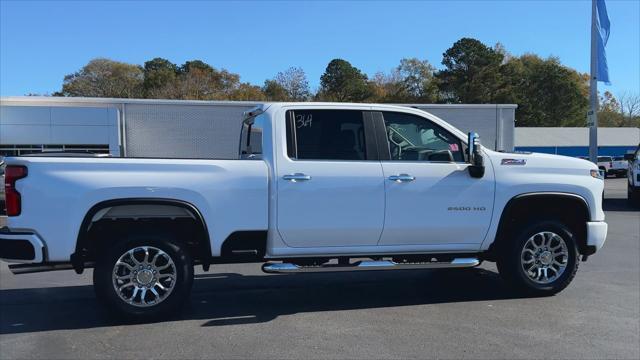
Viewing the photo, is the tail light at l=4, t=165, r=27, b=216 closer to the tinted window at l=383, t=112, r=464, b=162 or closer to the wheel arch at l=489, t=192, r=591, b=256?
the tinted window at l=383, t=112, r=464, b=162

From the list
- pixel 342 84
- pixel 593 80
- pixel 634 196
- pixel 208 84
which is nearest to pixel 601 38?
pixel 593 80

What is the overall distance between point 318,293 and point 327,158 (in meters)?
1.78

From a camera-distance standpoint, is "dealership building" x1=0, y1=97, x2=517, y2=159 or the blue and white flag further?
"dealership building" x1=0, y1=97, x2=517, y2=159

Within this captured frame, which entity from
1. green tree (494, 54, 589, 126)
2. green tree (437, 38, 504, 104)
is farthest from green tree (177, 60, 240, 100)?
A: green tree (494, 54, 589, 126)

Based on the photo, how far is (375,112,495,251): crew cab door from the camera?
583 cm

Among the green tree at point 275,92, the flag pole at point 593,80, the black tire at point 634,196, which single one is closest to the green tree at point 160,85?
the green tree at point 275,92

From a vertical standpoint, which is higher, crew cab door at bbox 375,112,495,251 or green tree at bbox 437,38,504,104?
green tree at bbox 437,38,504,104

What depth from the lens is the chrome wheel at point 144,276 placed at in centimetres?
532

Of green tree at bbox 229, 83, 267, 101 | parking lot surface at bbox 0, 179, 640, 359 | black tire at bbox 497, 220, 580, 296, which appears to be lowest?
parking lot surface at bbox 0, 179, 640, 359

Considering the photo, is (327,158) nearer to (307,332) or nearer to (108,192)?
(307,332)

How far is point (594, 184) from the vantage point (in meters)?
6.39

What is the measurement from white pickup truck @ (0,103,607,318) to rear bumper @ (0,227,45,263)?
1 cm

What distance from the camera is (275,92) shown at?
59250mm

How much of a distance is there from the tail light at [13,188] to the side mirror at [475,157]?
4.27 metres
